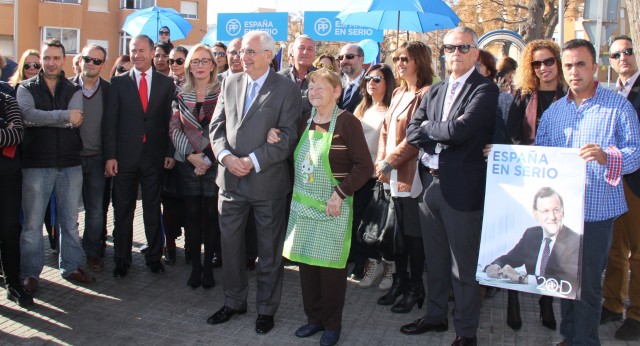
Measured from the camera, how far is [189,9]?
40.8 m

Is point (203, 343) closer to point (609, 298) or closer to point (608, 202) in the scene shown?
point (608, 202)

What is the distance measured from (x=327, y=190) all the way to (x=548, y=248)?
1591 millimetres

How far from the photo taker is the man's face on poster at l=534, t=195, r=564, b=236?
3.68 m

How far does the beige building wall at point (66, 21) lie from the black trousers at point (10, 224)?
3242 centimetres

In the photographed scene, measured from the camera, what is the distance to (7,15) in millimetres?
34812

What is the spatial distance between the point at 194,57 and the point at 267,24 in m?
8.99

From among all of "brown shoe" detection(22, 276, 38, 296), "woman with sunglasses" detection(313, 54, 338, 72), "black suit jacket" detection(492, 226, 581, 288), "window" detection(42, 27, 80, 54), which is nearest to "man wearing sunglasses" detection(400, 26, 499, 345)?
"black suit jacket" detection(492, 226, 581, 288)

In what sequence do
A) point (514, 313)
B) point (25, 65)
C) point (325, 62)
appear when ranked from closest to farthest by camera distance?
point (514, 313) < point (25, 65) < point (325, 62)

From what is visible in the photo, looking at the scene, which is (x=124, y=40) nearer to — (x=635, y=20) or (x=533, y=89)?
(x=635, y=20)

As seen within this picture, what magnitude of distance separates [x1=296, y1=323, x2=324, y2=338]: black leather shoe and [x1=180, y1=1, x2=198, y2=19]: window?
3906 centimetres

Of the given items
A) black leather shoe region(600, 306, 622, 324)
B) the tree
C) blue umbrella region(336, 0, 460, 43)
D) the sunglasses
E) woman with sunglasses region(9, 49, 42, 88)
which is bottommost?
black leather shoe region(600, 306, 622, 324)

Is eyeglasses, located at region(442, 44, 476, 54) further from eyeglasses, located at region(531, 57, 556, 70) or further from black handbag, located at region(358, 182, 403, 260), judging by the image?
black handbag, located at region(358, 182, 403, 260)

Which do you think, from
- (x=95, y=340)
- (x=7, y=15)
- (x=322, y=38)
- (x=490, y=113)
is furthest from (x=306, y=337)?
(x=7, y=15)

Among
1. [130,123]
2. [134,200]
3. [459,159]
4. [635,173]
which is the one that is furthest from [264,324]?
[635,173]
